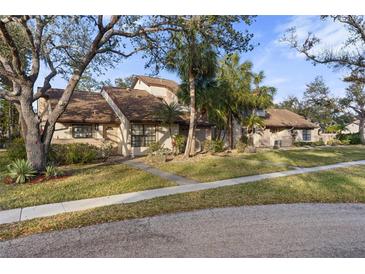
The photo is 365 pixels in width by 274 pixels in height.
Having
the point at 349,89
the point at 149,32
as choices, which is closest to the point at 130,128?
the point at 149,32

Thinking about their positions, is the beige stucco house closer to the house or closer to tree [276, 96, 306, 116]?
the house

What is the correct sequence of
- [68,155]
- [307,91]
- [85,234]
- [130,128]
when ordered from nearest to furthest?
[85,234] → [68,155] → [130,128] → [307,91]

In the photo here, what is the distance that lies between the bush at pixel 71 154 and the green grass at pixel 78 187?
3.04 m

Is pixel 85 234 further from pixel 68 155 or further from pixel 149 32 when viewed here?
pixel 68 155

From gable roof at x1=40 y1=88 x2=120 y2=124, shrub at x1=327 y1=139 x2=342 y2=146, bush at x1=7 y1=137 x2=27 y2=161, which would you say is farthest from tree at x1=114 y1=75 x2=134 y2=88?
bush at x1=7 y1=137 x2=27 y2=161

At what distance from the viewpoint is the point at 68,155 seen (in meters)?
13.6

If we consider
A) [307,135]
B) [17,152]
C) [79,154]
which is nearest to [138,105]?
[79,154]

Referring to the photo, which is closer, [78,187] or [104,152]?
[78,187]

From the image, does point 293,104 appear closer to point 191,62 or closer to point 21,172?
point 191,62

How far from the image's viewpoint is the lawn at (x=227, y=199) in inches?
201

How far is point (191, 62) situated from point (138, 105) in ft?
22.2

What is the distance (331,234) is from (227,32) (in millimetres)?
8359

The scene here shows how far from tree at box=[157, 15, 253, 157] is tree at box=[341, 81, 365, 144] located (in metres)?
28.3

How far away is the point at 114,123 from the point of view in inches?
729
